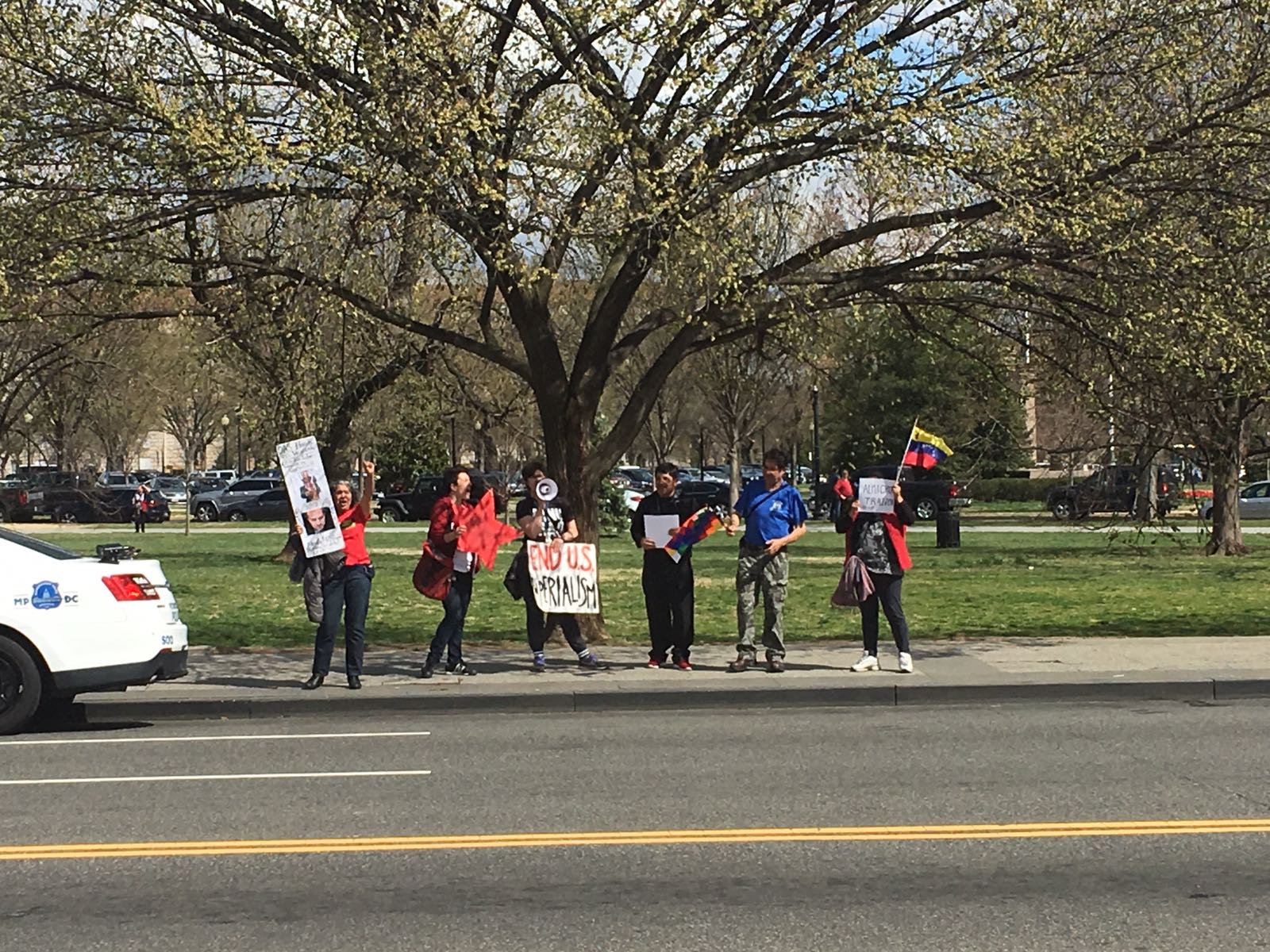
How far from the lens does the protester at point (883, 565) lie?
43.3 ft

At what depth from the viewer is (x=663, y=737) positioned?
10.7 meters

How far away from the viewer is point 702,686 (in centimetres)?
1256

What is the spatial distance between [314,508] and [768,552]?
3.70 meters

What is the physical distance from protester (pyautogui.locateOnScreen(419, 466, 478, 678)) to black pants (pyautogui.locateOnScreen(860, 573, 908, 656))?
131 inches

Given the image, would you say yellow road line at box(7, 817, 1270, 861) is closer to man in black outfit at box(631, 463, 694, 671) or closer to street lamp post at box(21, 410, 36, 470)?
man in black outfit at box(631, 463, 694, 671)

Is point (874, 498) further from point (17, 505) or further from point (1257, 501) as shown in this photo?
point (17, 505)

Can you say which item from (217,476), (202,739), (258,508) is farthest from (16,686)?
(217,476)

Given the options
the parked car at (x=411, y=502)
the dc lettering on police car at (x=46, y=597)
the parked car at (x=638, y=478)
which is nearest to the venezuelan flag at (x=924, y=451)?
the dc lettering on police car at (x=46, y=597)

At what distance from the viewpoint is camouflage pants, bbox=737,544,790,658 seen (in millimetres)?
13273

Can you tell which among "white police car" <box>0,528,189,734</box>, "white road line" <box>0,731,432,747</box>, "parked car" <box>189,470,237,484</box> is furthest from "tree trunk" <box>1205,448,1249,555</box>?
"parked car" <box>189,470,237,484</box>

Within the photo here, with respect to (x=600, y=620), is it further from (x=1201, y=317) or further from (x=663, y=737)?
(x=1201, y=317)

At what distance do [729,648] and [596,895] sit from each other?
9128mm

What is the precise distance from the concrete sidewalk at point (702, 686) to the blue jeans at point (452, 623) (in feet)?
0.62

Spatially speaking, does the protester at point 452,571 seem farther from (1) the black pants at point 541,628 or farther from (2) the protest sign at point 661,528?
(2) the protest sign at point 661,528
